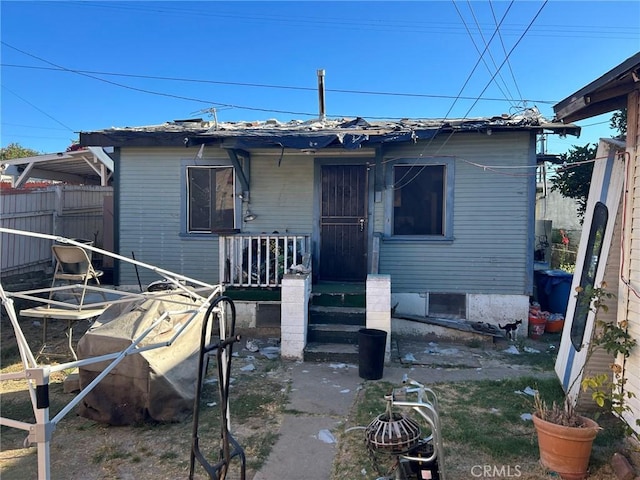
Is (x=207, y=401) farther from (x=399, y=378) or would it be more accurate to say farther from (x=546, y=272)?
(x=546, y=272)

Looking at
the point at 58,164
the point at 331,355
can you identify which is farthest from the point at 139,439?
the point at 58,164

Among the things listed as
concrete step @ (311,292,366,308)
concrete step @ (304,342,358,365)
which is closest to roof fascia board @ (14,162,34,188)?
concrete step @ (311,292,366,308)

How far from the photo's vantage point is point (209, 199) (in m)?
7.74

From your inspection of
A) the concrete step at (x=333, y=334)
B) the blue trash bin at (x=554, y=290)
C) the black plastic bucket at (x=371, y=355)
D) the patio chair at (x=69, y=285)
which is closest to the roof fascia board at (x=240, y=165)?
the patio chair at (x=69, y=285)

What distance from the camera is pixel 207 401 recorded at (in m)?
4.39

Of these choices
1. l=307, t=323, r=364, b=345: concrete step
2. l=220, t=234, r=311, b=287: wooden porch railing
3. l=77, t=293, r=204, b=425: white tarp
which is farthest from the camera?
l=220, t=234, r=311, b=287: wooden porch railing

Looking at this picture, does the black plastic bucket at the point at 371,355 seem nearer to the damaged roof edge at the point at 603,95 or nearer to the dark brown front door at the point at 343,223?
the dark brown front door at the point at 343,223

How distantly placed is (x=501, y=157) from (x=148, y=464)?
6.31 m

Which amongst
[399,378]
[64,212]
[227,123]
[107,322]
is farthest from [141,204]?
[399,378]

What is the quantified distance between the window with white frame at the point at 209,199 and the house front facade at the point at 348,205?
0.7 inches

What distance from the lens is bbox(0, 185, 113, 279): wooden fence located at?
26.9 feet

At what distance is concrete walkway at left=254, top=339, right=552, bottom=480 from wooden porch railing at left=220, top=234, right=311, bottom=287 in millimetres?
1742

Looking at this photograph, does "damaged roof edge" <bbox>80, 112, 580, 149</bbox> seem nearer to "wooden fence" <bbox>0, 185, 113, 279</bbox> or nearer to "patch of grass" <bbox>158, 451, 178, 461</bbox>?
"wooden fence" <bbox>0, 185, 113, 279</bbox>

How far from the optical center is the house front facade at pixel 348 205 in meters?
6.86
